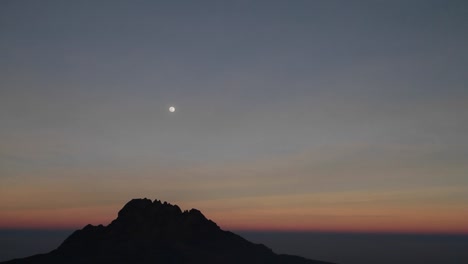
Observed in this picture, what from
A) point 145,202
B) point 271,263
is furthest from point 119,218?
point 271,263

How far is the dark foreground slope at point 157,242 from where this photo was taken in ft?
468

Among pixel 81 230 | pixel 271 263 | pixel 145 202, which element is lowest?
pixel 271 263

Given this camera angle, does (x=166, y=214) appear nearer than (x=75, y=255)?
No

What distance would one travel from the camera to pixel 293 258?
164375 millimetres

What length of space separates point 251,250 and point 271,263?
1098 cm

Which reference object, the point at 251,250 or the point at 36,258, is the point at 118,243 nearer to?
the point at 36,258

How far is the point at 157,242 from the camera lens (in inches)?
6024

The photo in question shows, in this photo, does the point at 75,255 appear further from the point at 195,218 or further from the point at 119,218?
the point at 195,218

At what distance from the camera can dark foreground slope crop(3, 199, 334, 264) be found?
142 meters

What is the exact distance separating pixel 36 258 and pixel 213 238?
190 ft

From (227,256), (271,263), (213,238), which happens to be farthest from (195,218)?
(271,263)

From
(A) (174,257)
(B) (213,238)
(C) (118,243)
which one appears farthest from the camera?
(B) (213,238)

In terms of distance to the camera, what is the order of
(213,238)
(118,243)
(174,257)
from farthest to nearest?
(213,238) < (118,243) < (174,257)

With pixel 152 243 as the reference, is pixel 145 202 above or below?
above
